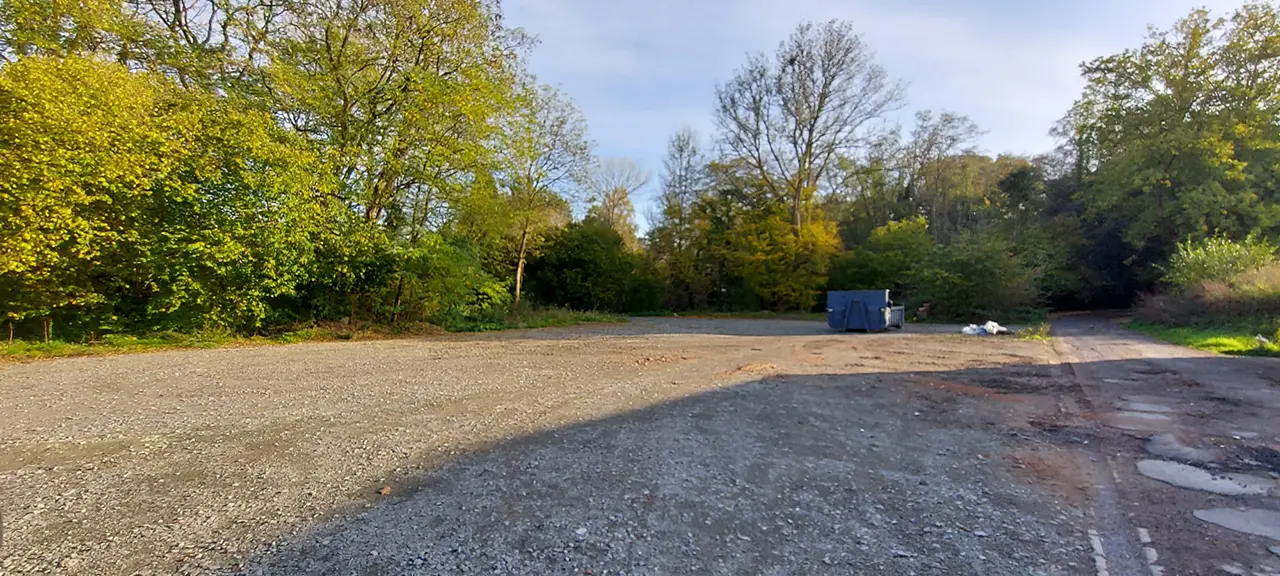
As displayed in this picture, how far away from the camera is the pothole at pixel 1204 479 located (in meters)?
3.31

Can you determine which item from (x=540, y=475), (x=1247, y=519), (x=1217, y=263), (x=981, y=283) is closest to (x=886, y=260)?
(x=981, y=283)

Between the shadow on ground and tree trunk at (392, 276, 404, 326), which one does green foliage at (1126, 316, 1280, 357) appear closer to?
the shadow on ground

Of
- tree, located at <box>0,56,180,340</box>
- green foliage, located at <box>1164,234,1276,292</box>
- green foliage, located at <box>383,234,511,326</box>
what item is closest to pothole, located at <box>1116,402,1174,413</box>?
green foliage, located at <box>1164,234,1276,292</box>

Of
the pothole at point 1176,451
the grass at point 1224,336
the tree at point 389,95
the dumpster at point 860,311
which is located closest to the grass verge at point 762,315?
the dumpster at point 860,311

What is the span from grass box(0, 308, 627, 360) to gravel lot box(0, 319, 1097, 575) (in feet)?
8.94

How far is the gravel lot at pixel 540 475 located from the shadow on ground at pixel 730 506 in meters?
0.02

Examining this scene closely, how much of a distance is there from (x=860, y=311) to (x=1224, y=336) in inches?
291

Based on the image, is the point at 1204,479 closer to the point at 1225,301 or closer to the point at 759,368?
the point at 759,368

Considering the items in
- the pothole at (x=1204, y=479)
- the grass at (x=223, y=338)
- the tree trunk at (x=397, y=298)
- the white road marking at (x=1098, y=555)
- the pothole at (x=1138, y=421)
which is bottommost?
the white road marking at (x=1098, y=555)

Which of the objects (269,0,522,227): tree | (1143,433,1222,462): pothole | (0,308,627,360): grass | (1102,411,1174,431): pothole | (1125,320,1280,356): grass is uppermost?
(269,0,522,227): tree

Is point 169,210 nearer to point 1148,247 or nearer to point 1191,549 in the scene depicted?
point 1191,549

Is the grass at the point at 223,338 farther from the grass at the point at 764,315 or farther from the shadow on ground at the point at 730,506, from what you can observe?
the grass at the point at 764,315

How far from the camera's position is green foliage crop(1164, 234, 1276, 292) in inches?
567

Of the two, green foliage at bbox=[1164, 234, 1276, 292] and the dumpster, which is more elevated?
green foliage at bbox=[1164, 234, 1276, 292]
